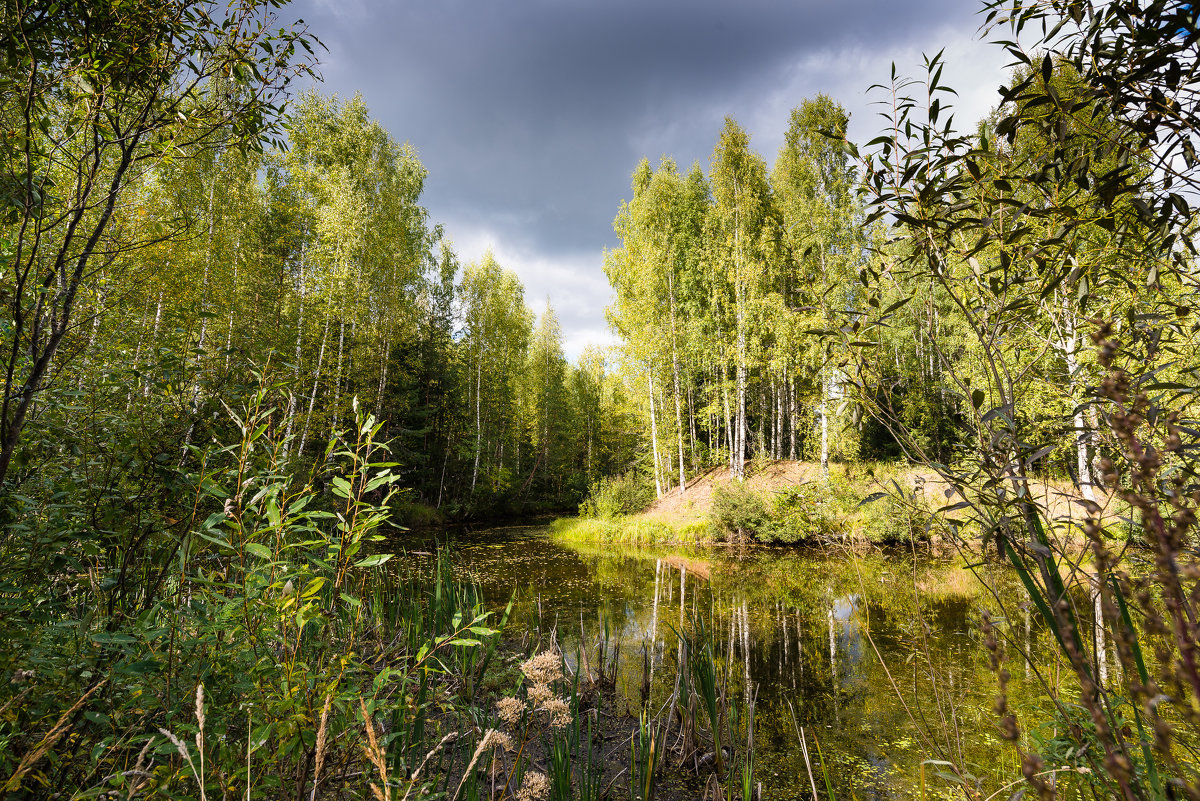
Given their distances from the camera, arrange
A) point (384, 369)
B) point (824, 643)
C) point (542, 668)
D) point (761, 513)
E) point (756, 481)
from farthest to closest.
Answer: point (756, 481), point (384, 369), point (761, 513), point (824, 643), point (542, 668)

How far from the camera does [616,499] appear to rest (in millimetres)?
16281

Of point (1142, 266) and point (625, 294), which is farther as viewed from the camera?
point (625, 294)

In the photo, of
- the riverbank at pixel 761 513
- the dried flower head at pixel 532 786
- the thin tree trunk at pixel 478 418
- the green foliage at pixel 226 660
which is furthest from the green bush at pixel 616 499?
the green foliage at pixel 226 660

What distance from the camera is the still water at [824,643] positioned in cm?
329

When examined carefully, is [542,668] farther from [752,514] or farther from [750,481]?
[750,481]

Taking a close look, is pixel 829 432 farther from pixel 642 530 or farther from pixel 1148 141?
pixel 1148 141

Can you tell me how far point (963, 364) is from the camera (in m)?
13.8

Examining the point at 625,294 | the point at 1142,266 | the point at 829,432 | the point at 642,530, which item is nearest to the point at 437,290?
the point at 625,294

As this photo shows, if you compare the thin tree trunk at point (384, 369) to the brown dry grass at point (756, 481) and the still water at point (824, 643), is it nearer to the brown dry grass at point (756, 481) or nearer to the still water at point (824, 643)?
the still water at point (824, 643)

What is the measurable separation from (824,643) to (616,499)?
10.7 meters

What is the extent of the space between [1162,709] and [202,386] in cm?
595

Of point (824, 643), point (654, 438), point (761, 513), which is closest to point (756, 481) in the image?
point (761, 513)

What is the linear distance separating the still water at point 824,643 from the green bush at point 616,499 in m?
4.12

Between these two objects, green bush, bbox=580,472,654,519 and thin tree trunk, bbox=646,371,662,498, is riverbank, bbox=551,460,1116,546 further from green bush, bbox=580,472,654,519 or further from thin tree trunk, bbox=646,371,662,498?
thin tree trunk, bbox=646,371,662,498
